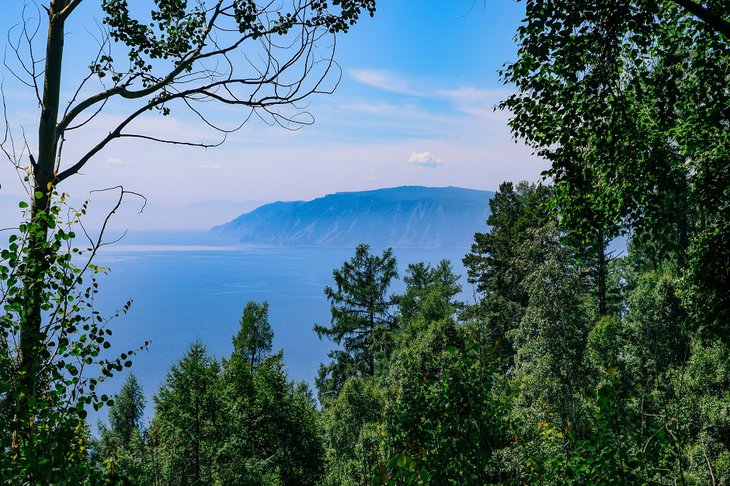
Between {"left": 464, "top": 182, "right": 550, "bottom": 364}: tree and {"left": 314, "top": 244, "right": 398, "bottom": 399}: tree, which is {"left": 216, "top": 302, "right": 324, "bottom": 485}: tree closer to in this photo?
{"left": 464, "top": 182, "right": 550, "bottom": 364}: tree

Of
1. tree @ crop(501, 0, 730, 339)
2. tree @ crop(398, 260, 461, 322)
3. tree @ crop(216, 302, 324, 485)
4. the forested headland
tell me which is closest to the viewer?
the forested headland

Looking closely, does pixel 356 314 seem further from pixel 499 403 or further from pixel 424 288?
pixel 499 403

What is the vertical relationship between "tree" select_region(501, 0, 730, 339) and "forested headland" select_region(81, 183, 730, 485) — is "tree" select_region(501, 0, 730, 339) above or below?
above

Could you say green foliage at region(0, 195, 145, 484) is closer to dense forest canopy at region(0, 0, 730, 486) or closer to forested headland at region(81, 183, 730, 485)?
dense forest canopy at region(0, 0, 730, 486)

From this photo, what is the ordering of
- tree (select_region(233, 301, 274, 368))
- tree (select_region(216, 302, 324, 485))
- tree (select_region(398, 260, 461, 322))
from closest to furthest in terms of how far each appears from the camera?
1. tree (select_region(216, 302, 324, 485))
2. tree (select_region(398, 260, 461, 322))
3. tree (select_region(233, 301, 274, 368))

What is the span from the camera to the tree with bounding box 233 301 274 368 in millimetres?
41625

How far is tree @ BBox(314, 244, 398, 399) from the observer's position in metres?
38.9

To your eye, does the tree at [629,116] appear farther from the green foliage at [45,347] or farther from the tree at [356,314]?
the tree at [356,314]

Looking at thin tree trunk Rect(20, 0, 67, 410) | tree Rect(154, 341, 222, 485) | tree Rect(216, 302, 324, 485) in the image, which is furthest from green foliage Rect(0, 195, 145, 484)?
tree Rect(216, 302, 324, 485)

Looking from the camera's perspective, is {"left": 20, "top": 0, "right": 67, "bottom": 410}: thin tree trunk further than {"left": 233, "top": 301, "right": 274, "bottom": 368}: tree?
No

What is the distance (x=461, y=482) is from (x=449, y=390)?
4.40 ft

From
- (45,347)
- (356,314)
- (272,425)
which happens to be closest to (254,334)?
(356,314)

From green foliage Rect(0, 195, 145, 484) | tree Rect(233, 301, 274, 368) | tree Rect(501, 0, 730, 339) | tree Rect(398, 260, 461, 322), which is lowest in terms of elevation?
tree Rect(233, 301, 274, 368)

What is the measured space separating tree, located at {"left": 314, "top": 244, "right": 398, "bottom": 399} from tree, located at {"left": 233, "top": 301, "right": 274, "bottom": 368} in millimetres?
6416
